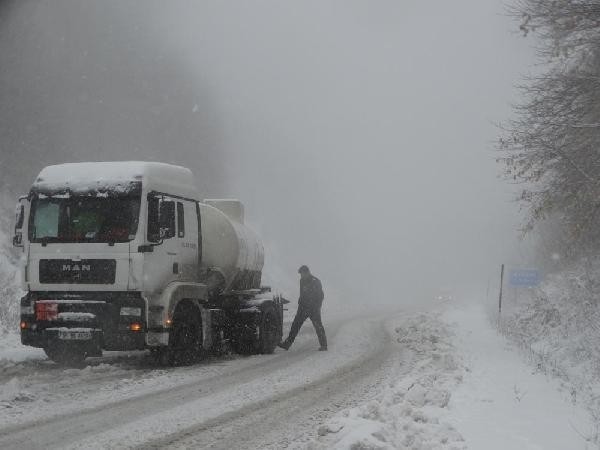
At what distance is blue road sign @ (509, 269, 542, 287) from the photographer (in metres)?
31.3

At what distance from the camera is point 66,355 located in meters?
11.1

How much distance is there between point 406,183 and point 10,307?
117 m

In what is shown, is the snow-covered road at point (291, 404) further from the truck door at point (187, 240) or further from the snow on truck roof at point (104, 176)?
the snow on truck roof at point (104, 176)

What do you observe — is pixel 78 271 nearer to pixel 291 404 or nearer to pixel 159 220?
pixel 159 220

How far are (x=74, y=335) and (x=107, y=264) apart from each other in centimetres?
125

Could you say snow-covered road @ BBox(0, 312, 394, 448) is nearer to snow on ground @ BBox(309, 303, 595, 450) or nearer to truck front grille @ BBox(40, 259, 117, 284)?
snow on ground @ BBox(309, 303, 595, 450)

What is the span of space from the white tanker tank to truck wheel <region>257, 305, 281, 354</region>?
834mm

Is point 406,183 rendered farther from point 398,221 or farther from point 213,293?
point 213,293

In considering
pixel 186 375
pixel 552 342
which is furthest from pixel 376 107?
pixel 186 375

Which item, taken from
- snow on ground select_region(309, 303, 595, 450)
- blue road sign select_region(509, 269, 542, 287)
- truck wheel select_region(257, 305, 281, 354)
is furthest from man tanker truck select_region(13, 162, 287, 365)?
blue road sign select_region(509, 269, 542, 287)

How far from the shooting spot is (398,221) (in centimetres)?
12188

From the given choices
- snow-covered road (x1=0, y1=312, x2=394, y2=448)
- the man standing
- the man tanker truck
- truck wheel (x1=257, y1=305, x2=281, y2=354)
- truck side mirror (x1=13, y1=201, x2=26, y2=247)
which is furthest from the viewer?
the man standing

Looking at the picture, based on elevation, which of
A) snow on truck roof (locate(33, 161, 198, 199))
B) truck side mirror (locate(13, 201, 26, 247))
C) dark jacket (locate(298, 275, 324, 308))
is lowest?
dark jacket (locate(298, 275, 324, 308))

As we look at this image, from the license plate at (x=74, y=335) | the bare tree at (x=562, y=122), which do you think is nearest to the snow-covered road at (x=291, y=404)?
the license plate at (x=74, y=335)
